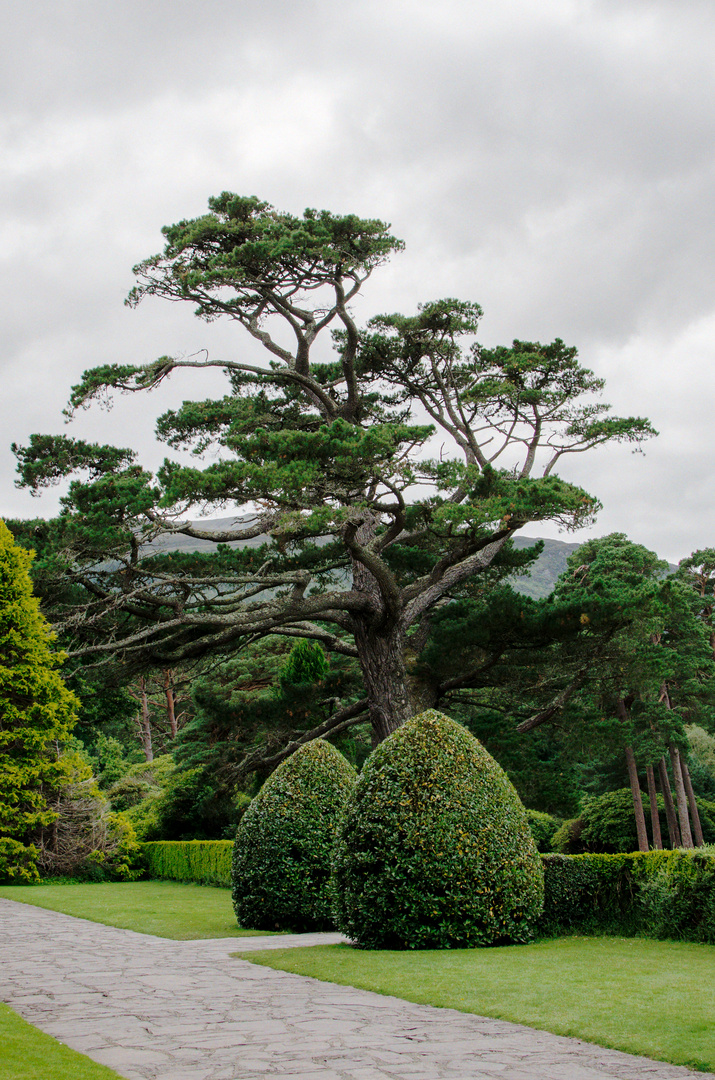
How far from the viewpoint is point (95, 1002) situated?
5.60 metres

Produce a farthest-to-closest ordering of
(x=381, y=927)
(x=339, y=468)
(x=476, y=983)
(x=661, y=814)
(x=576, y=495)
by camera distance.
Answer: (x=661, y=814), (x=576, y=495), (x=339, y=468), (x=381, y=927), (x=476, y=983)

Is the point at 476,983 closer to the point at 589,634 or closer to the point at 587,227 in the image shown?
the point at 587,227

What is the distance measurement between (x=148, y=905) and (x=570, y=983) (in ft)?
31.6

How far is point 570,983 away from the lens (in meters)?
6.18

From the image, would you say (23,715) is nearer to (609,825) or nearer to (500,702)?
(500,702)

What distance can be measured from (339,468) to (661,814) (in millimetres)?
23596

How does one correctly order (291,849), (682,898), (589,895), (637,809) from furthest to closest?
(637,809) → (291,849) → (589,895) → (682,898)

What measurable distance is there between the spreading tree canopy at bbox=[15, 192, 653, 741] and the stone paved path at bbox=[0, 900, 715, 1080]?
22.2 ft

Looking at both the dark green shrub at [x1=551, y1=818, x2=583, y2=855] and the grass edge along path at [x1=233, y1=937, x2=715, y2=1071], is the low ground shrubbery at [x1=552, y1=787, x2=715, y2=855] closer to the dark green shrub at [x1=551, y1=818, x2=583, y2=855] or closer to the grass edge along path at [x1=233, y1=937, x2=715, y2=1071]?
the dark green shrub at [x1=551, y1=818, x2=583, y2=855]

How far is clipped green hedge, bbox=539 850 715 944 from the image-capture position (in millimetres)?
8594

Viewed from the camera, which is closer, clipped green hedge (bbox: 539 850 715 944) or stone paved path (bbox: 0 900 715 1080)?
stone paved path (bbox: 0 900 715 1080)

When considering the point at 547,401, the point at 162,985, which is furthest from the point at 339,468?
the point at 162,985

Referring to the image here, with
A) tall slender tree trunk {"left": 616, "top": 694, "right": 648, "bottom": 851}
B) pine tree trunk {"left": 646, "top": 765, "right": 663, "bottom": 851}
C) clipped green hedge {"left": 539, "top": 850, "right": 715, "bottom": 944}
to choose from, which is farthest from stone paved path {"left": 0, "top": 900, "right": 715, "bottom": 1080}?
pine tree trunk {"left": 646, "top": 765, "right": 663, "bottom": 851}

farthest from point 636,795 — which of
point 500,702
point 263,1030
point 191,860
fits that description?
Result: point 263,1030
